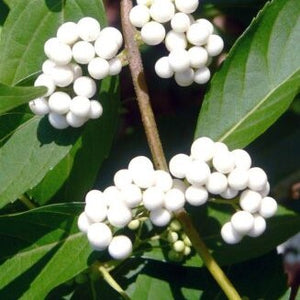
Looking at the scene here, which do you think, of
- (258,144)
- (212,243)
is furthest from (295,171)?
(212,243)

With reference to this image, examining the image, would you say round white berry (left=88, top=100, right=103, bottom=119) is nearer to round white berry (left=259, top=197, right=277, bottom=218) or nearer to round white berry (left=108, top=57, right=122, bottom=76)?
round white berry (left=108, top=57, right=122, bottom=76)

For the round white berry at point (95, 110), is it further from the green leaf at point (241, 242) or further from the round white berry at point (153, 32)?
the green leaf at point (241, 242)

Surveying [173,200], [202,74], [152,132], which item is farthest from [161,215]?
[202,74]

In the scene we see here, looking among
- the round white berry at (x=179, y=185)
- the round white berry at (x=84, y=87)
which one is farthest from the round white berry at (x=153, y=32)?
the round white berry at (x=179, y=185)

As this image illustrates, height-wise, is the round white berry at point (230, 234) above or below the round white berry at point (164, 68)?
below

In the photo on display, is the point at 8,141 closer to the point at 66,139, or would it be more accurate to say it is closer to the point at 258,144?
the point at 66,139

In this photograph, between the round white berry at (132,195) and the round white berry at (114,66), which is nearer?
the round white berry at (132,195)
